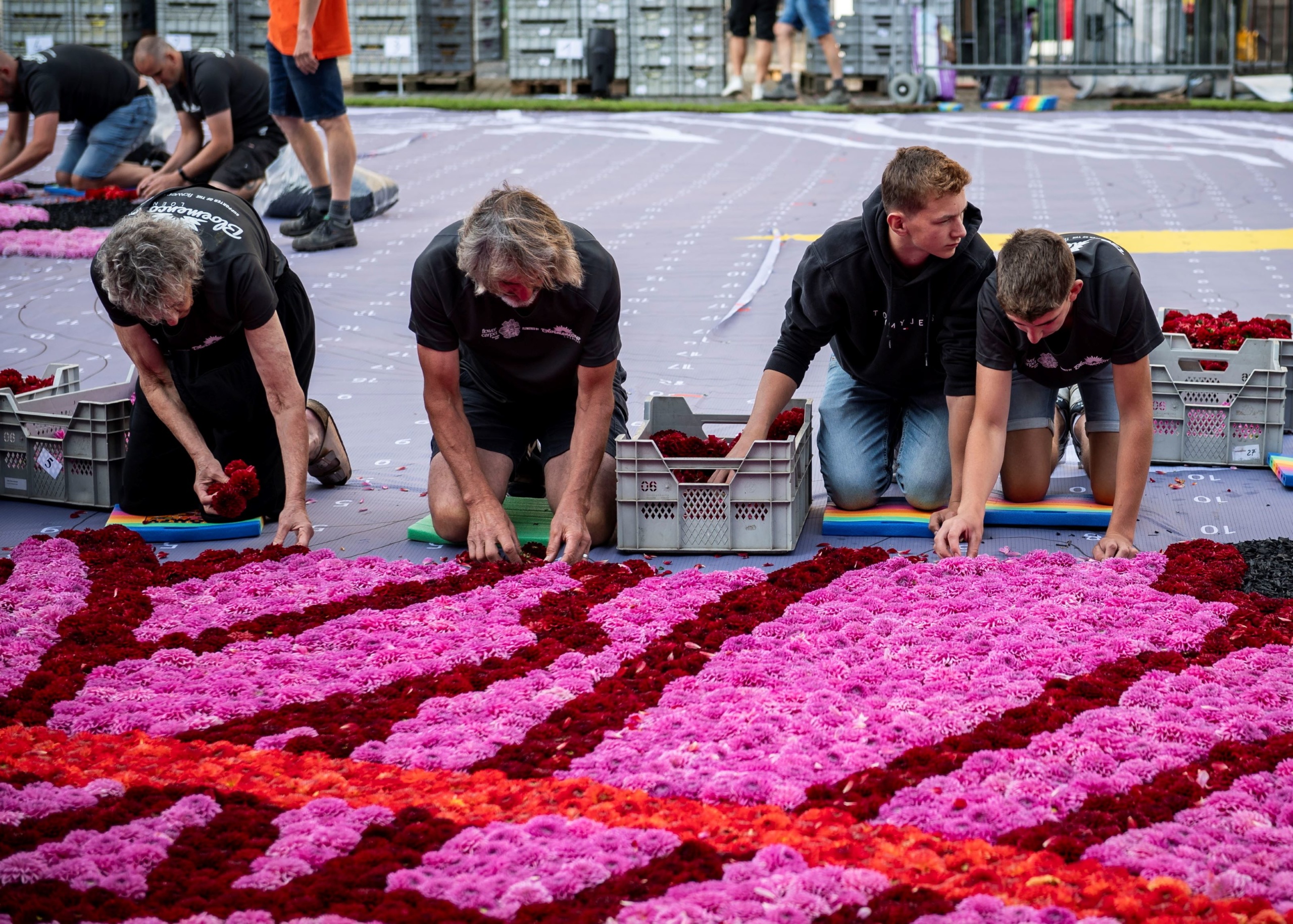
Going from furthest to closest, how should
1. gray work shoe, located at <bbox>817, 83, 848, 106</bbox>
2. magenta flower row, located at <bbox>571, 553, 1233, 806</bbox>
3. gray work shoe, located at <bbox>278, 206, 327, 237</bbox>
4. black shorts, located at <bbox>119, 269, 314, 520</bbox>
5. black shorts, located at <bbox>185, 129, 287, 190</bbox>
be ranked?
1. gray work shoe, located at <bbox>817, 83, 848, 106</bbox>
2. black shorts, located at <bbox>185, 129, 287, 190</bbox>
3. gray work shoe, located at <bbox>278, 206, 327, 237</bbox>
4. black shorts, located at <bbox>119, 269, 314, 520</bbox>
5. magenta flower row, located at <bbox>571, 553, 1233, 806</bbox>

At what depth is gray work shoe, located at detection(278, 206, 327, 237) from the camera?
620 centimetres

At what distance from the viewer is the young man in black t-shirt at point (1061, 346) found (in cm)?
261

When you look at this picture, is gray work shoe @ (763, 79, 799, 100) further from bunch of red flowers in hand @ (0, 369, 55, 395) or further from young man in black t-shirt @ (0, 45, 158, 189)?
bunch of red flowers in hand @ (0, 369, 55, 395)

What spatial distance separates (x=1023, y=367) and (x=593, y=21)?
891 centimetres

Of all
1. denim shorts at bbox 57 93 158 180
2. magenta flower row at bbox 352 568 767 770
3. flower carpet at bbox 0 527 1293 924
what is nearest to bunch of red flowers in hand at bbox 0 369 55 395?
flower carpet at bbox 0 527 1293 924

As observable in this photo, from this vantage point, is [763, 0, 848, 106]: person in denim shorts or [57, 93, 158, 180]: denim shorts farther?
[763, 0, 848, 106]: person in denim shorts

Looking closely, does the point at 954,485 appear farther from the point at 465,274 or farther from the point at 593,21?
the point at 593,21

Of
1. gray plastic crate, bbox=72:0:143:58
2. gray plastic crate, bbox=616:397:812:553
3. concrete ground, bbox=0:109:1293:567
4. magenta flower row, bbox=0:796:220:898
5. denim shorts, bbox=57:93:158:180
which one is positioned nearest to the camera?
magenta flower row, bbox=0:796:220:898

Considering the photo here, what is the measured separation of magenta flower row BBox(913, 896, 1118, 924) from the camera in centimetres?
151

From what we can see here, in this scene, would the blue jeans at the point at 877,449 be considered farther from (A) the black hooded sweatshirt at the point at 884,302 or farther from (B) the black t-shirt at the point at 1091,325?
(B) the black t-shirt at the point at 1091,325

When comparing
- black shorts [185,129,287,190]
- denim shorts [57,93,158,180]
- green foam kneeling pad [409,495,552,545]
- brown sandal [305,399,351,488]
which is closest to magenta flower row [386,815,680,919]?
green foam kneeling pad [409,495,552,545]

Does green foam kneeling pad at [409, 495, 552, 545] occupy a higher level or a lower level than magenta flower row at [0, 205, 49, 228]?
lower

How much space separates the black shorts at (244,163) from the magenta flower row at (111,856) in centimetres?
532

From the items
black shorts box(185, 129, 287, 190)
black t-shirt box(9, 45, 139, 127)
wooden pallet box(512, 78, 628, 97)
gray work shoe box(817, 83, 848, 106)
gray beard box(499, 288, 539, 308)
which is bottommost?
gray beard box(499, 288, 539, 308)
